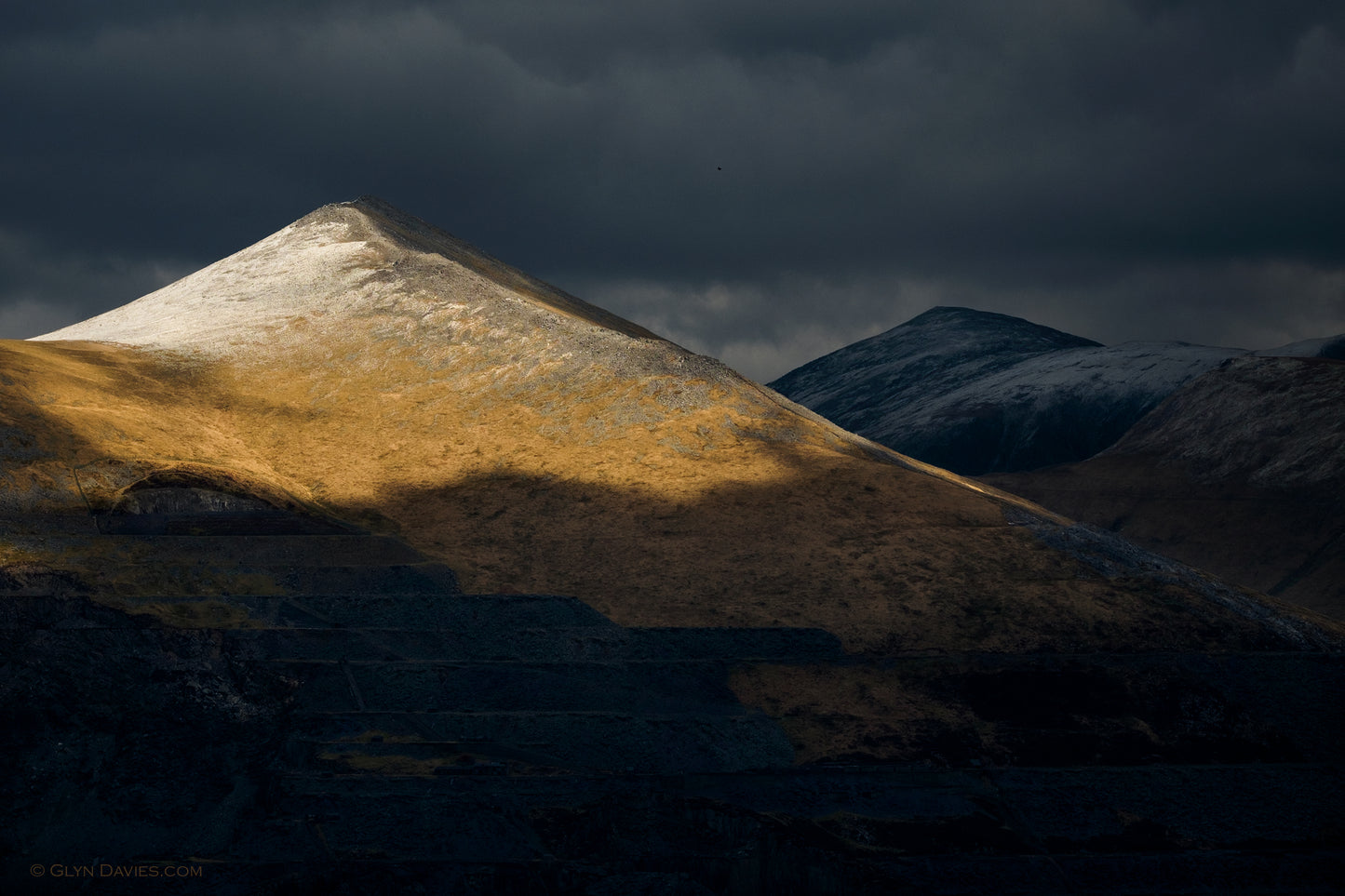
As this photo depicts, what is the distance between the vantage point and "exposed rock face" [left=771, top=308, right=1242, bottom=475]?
108 meters

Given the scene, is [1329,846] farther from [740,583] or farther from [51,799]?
[51,799]

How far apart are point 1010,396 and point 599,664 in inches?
4078

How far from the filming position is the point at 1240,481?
196 feet

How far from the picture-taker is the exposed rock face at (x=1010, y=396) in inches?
4259

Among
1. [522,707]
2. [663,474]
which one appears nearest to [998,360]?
[663,474]

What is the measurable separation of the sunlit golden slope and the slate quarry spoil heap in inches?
5.1

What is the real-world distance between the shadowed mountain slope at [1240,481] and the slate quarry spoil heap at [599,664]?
27.8 meters

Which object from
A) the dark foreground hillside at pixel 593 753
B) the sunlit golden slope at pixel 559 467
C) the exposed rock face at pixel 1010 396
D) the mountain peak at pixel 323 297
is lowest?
the dark foreground hillside at pixel 593 753

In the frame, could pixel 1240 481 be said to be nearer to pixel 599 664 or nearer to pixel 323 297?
pixel 323 297

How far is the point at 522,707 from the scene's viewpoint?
67.1 ft

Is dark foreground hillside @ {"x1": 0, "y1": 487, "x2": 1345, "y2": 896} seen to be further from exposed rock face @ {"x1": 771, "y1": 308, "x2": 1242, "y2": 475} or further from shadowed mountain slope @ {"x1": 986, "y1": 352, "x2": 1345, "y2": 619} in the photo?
exposed rock face @ {"x1": 771, "y1": 308, "x2": 1242, "y2": 475}

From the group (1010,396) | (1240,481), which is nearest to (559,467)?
(1240,481)

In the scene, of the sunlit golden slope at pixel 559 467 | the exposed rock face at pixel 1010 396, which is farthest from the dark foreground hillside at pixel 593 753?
the exposed rock face at pixel 1010 396

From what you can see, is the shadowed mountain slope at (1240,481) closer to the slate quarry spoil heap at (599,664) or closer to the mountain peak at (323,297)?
the slate quarry spoil heap at (599,664)
